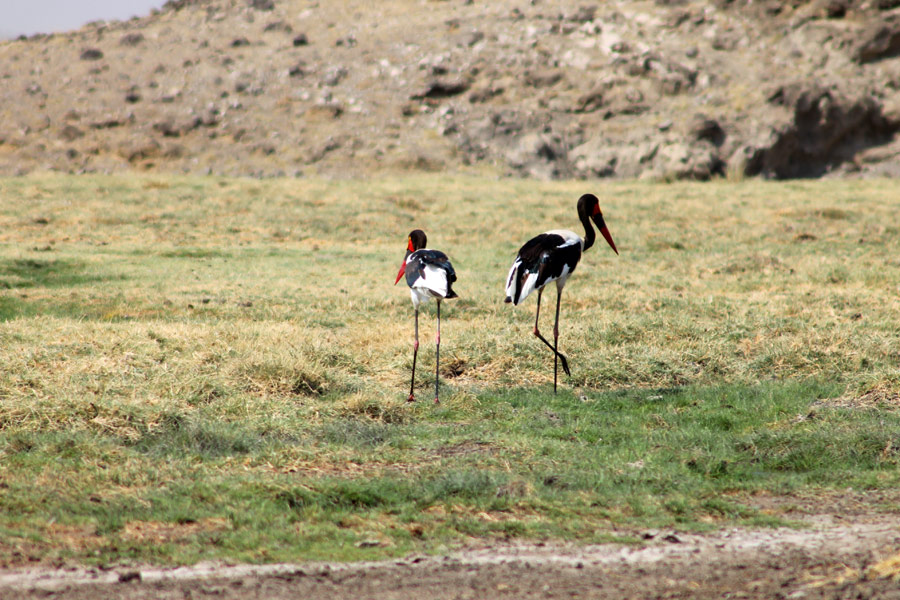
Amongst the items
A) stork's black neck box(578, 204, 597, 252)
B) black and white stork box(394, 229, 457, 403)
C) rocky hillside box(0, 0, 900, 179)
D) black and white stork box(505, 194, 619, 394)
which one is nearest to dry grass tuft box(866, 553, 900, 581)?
black and white stork box(505, 194, 619, 394)

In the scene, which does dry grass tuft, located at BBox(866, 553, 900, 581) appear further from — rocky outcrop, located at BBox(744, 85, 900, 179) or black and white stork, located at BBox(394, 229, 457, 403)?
rocky outcrop, located at BBox(744, 85, 900, 179)

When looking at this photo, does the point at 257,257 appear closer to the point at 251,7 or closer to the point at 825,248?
the point at 825,248

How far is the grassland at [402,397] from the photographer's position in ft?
18.2

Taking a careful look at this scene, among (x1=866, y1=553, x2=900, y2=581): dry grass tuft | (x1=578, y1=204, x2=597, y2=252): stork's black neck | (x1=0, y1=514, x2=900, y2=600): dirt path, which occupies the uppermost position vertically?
(x1=578, y1=204, x2=597, y2=252): stork's black neck

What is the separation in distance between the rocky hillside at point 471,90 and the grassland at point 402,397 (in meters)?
14.4

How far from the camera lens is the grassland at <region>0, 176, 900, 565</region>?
555cm

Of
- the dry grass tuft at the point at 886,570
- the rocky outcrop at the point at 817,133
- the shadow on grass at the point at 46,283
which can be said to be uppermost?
the rocky outcrop at the point at 817,133

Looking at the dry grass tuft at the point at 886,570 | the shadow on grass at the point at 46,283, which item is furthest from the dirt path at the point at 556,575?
the shadow on grass at the point at 46,283

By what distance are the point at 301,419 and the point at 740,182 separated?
2347 cm

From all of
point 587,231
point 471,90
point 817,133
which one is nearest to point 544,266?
point 587,231

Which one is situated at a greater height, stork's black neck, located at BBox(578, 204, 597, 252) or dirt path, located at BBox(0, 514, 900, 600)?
stork's black neck, located at BBox(578, 204, 597, 252)

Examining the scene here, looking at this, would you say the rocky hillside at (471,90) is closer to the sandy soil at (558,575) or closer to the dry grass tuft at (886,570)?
the sandy soil at (558,575)

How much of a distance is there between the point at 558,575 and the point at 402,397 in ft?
12.5

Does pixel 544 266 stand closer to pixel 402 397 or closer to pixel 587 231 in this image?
pixel 587 231
